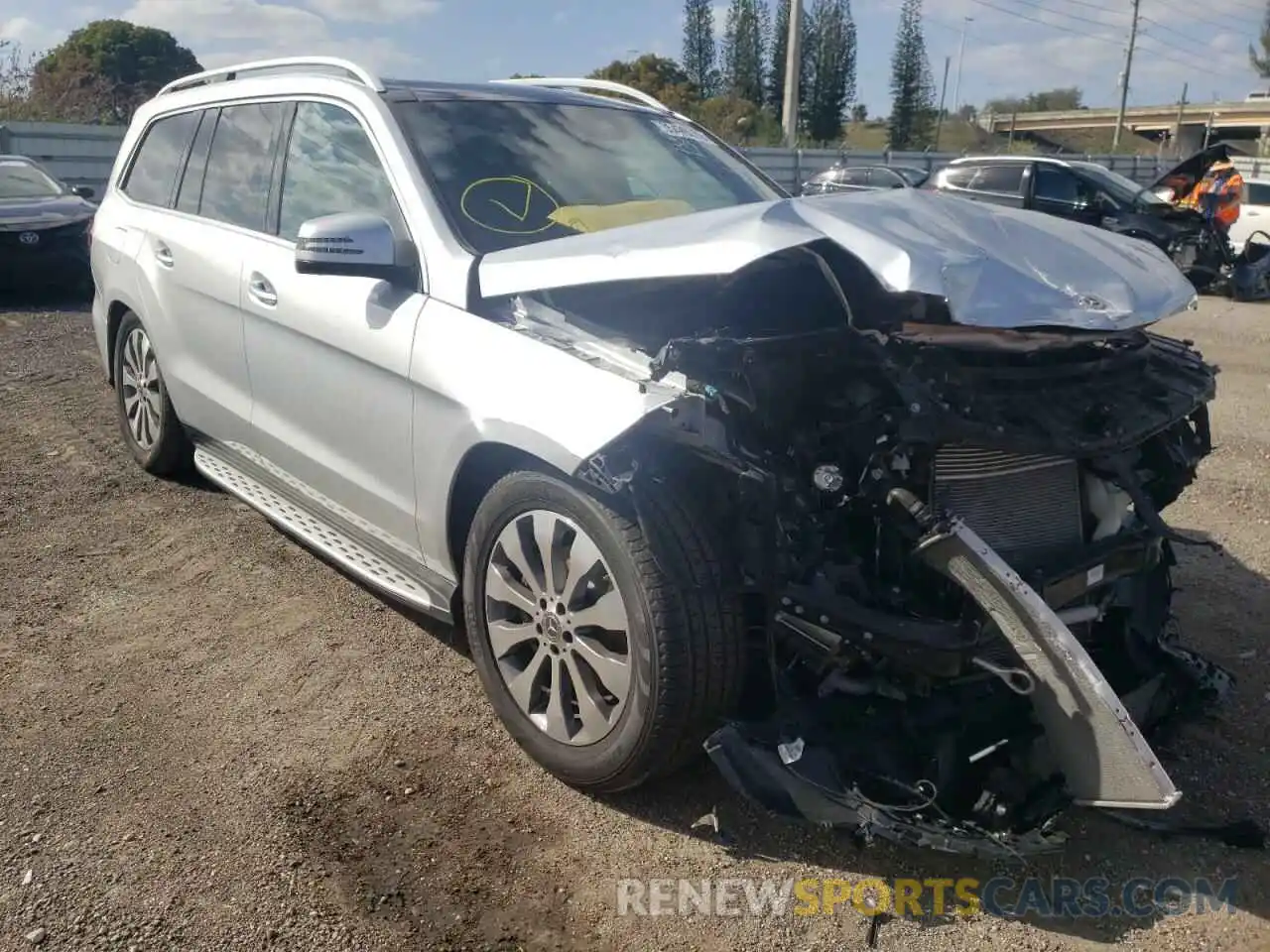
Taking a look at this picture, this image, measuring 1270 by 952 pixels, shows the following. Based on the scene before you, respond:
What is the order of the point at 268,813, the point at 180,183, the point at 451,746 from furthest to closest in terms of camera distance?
the point at 180,183, the point at 451,746, the point at 268,813

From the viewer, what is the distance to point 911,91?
224ft

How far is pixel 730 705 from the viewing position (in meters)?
2.82

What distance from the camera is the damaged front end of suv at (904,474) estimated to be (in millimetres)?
2531

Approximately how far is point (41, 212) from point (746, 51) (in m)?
62.7

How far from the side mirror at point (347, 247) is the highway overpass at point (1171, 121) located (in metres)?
81.4

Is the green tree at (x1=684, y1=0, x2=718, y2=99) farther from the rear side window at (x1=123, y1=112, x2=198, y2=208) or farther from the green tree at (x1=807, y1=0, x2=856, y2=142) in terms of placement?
the rear side window at (x1=123, y1=112, x2=198, y2=208)

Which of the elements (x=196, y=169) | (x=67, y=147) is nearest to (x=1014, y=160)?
(x=196, y=169)

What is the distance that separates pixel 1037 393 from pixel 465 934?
1988mm

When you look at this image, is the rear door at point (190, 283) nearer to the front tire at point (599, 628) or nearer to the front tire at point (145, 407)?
the front tire at point (145, 407)

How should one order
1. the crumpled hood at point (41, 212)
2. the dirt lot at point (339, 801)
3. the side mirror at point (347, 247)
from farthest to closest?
the crumpled hood at point (41, 212) → the side mirror at point (347, 247) → the dirt lot at point (339, 801)

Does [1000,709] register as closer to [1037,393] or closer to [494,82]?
[1037,393]

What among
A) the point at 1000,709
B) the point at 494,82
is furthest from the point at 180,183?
the point at 1000,709

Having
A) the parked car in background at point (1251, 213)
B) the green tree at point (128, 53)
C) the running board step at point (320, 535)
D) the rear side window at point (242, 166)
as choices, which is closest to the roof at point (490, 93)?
the rear side window at point (242, 166)

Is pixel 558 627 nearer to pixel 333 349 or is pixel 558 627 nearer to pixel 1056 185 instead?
pixel 333 349
